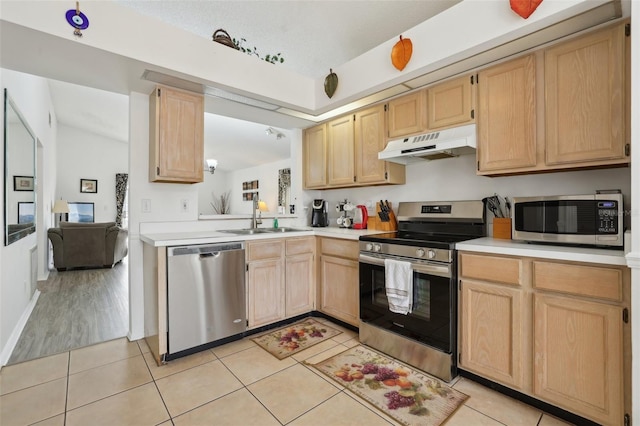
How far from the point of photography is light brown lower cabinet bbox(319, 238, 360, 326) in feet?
9.07

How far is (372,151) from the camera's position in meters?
2.99

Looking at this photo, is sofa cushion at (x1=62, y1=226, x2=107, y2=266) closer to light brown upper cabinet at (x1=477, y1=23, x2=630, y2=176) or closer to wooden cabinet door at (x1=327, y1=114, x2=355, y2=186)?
wooden cabinet door at (x1=327, y1=114, x2=355, y2=186)

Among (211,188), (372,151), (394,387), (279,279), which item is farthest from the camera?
(211,188)

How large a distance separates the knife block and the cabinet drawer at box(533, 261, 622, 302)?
4.76ft

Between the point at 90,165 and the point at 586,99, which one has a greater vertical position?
the point at 90,165

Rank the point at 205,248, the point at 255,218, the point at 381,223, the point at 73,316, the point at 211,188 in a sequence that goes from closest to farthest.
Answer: the point at 205,248
the point at 381,223
the point at 73,316
the point at 255,218
the point at 211,188

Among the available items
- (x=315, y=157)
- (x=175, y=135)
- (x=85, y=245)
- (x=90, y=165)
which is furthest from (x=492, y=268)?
(x=90, y=165)

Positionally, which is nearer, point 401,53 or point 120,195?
point 401,53

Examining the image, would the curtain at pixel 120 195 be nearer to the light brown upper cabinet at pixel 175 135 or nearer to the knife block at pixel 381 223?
the light brown upper cabinet at pixel 175 135

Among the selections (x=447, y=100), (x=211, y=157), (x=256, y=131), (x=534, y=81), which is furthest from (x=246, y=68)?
(x=211, y=157)

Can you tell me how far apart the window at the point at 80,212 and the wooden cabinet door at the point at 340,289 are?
321 inches

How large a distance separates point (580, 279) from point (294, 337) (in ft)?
6.81

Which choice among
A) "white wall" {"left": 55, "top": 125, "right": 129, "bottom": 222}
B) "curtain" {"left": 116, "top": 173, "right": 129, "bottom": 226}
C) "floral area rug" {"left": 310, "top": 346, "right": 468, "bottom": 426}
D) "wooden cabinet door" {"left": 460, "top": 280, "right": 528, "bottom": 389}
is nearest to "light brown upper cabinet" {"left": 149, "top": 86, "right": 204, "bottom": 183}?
"floral area rug" {"left": 310, "top": 346, "right": 468, "bottom": 426}

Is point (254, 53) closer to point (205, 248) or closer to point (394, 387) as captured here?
point (205, 248)
